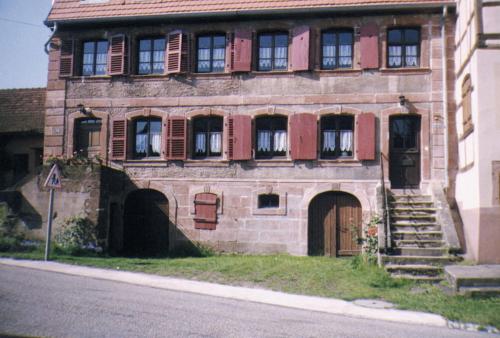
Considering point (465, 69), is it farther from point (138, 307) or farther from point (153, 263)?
point (138, 307)

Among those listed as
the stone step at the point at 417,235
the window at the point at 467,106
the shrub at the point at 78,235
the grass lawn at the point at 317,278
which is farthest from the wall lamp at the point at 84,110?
the window at the point at 467,106

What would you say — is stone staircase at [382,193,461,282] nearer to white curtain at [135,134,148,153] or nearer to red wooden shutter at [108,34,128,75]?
white curtain at [135,134,148,153]

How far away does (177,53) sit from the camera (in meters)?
16.9

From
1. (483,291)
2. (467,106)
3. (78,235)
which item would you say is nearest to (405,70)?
(467,106)

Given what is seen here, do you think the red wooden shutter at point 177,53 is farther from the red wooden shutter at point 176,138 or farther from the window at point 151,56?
the red wooden shutter at point 176,138

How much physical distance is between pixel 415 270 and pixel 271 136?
22.3ft

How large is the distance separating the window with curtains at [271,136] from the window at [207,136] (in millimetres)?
1304

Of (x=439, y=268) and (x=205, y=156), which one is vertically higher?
(x=205, y=156)

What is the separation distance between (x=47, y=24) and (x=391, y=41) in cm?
1187

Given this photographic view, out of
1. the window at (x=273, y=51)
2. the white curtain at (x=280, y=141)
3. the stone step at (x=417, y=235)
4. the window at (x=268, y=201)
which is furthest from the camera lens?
the window at (x=273, y=51)

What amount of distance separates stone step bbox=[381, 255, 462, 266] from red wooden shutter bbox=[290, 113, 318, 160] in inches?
191

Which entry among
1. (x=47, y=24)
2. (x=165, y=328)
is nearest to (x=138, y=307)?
(x=165, y=328)

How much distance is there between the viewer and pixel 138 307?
26.7 feet

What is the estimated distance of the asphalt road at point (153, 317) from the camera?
6707 millimetres
